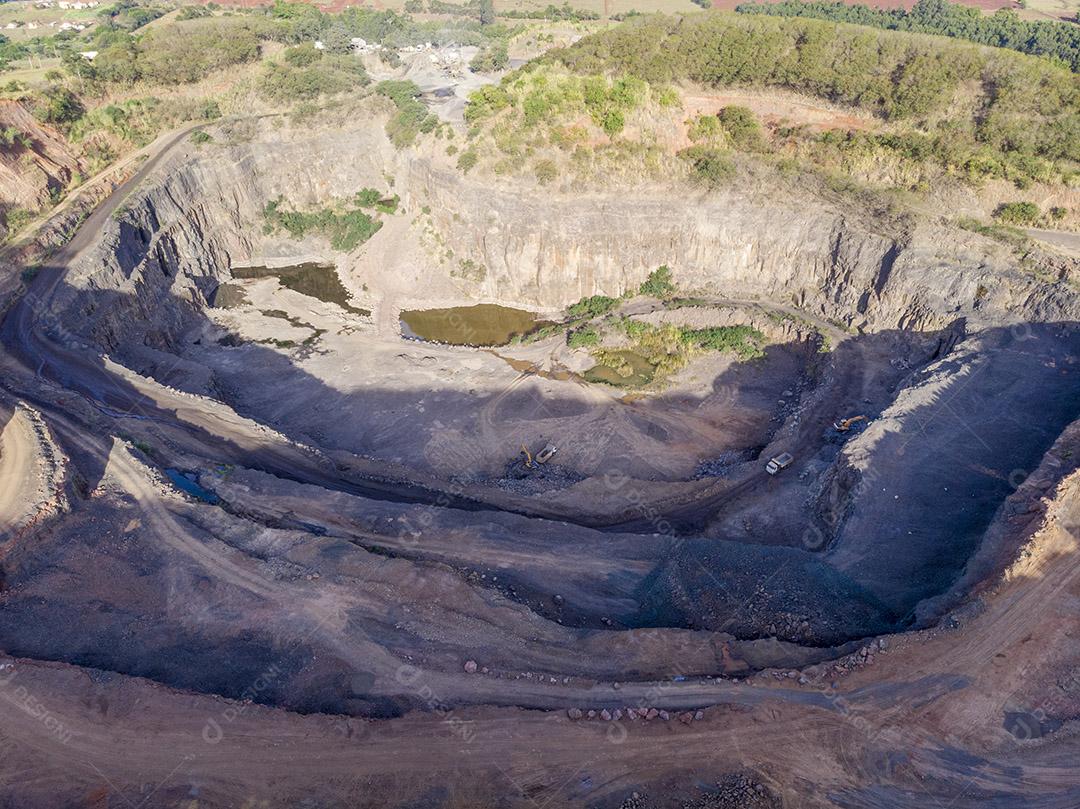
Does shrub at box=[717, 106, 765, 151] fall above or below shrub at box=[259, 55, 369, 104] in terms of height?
below

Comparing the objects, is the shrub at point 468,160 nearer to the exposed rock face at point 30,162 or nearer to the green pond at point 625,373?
the green pond at point 625,373

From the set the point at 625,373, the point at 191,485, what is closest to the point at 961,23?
the point at 625,373

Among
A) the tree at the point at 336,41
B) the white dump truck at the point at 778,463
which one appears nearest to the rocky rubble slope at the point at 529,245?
the white dump truck at the point at 778,463

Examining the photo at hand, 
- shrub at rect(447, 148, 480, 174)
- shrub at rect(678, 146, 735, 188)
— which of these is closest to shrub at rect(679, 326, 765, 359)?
shrub at rect(678, 146, 735, 188)

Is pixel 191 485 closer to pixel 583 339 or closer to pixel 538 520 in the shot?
pixel 538 520

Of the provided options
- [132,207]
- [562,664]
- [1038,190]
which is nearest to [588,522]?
[562,664]

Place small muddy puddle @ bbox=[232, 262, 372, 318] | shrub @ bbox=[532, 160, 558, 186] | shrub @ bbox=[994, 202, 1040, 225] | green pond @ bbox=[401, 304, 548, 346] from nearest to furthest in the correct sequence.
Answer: shrub @ bbox=[994, 202, 1040, 225]
shrub @ bbox=[532, 160, 558, 186]
green pond @ bbox=[401, 304, 548, 346]
small muddy puddle @ bbox=[232, 262, 372, 318]

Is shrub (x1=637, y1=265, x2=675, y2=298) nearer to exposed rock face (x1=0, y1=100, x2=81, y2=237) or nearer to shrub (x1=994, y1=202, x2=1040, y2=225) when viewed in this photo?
shrub (x1=994, y1=202, x2=1040, y2=225)
